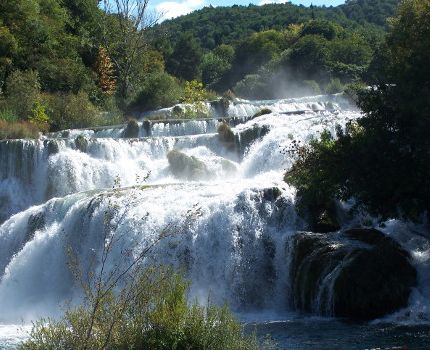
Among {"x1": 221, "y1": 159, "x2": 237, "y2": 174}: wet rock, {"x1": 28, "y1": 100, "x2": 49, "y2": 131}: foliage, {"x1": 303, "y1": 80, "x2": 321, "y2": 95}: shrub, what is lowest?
{"x1": 221, "y1": 159, "x2": 237, "y2": 174}: wet rock

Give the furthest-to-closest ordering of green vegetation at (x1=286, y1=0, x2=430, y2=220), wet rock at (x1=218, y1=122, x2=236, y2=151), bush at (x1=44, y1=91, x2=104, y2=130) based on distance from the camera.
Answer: bush at (x1=44, y1=91, x2=104, y2=130)
wet rock at (x1=218, y1=122, x2=236, y2=151)
green vegetation at (x1=286, y1=0, x2=430, y2=220)

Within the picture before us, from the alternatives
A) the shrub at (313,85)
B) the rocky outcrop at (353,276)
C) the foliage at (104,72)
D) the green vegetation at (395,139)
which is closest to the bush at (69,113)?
the foliage at (104,72)

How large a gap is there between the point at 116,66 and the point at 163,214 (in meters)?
28.3

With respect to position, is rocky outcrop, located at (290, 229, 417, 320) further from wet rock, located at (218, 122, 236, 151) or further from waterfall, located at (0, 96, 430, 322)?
wet rock, located at (218, 122, 236, 151)

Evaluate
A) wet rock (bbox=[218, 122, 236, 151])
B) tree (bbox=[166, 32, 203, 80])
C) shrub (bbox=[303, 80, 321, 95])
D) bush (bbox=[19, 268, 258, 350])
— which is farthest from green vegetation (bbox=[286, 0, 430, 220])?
tree (bbox=[166, 32, 203, 80])

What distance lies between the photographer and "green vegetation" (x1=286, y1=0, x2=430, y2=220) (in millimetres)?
15562

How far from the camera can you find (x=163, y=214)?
61.8 feet

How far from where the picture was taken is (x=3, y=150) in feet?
85.0

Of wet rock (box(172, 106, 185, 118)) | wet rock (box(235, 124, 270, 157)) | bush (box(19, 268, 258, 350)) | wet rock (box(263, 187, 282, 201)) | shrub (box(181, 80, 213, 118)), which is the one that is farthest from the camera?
shrub (box(181, 80, 213, 118))

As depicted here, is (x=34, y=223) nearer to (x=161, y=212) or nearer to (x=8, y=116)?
(x=161, y=212)

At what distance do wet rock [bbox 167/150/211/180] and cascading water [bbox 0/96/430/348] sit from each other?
0.05 m

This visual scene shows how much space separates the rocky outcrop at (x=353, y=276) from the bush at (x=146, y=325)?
21.4 feet

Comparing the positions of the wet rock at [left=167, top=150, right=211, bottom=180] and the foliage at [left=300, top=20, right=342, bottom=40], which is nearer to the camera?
the wet rock at [left=167, top=150, right=211, bottom=180]

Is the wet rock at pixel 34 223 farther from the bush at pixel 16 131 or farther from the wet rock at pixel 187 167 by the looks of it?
the bush at pixel 16 131
